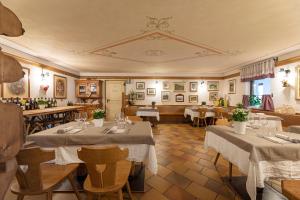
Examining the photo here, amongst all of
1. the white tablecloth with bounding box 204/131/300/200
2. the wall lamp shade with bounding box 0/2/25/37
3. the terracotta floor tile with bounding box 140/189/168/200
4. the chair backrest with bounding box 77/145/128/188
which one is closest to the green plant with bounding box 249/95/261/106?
the white tablecloth with bounding box 204/131/300/200

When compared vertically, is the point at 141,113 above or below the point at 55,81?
below

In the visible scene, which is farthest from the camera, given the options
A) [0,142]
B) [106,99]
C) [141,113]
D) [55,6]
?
[106,99]

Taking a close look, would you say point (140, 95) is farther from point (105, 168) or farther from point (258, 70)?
point (105, 168)

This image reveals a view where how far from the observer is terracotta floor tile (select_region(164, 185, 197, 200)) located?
7.22ft

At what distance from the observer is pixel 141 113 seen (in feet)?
22.7

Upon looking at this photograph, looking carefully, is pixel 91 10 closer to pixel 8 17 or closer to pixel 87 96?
pixel 8 17

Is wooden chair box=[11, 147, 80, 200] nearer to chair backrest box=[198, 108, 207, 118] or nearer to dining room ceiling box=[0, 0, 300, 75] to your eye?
dining room ceiling box=[0, 0, 300, 75]

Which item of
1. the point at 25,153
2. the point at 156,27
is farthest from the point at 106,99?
the point at 25,153

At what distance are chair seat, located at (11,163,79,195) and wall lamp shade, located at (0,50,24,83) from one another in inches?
55.8

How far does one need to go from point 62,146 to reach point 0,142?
5.69 ft

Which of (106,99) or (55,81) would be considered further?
(106,99)

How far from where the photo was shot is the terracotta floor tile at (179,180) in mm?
2537

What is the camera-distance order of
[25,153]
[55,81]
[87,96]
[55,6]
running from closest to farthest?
[25,153]
[55,6]
[55,81]
[87,96]

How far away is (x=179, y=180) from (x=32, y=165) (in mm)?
1942
